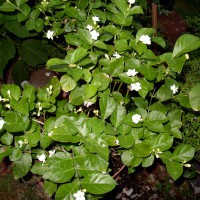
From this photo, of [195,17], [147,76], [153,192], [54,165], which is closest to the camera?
[54,165]

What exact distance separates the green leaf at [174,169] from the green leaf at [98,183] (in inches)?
10.9

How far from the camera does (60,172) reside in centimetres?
98

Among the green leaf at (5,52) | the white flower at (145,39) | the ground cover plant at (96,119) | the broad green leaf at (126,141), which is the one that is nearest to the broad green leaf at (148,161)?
the ground cover plant at (96,119)

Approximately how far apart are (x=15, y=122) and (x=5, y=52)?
38.9 inches

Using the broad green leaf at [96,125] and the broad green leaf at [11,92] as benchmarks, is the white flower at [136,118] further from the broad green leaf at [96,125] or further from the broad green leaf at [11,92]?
the broad green leaf at [11,92]

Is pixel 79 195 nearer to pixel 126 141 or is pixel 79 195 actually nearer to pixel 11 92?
pixel 126 141

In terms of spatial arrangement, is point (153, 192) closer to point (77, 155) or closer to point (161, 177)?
point (161, 177)

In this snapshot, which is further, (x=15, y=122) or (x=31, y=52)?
(x=31, y=52)

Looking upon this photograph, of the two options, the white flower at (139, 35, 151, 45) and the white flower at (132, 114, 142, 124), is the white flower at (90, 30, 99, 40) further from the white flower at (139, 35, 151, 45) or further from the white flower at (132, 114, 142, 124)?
the white flower at (132, 114, 142, 124)

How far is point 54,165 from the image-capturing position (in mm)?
982

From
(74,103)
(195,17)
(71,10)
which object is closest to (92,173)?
(74,103)

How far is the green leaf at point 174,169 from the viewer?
3.60 feet

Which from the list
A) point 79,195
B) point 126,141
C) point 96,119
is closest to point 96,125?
point 96,119

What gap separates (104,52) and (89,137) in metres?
0.46
